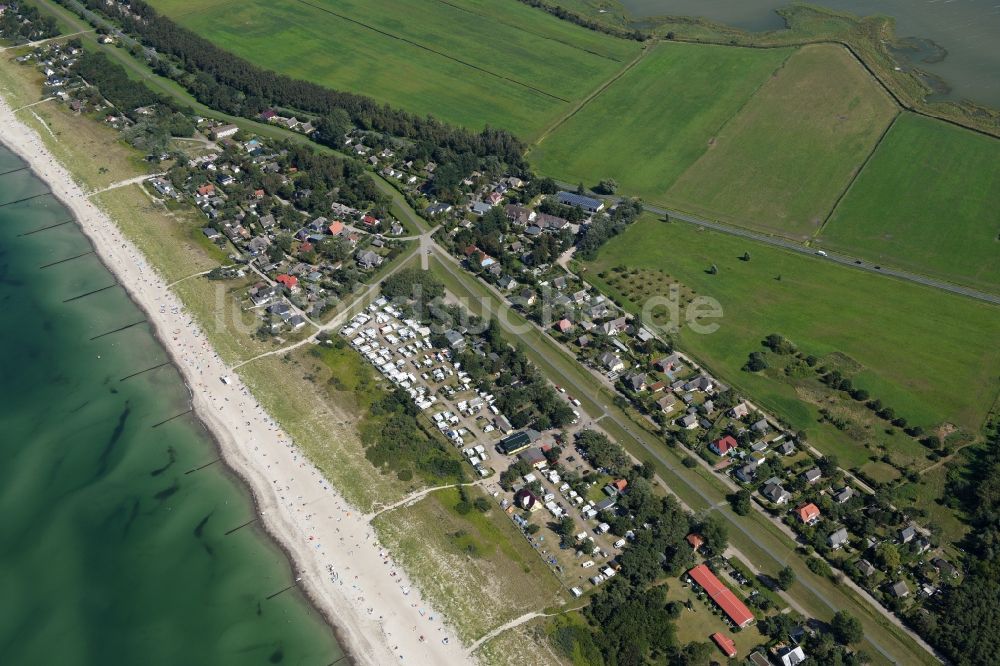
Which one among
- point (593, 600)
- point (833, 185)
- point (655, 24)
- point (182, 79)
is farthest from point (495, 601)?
point (655, 24)

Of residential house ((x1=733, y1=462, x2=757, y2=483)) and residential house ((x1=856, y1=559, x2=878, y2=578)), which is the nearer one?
residential house ((x1=856, y1=559, x2=878, y2=578))

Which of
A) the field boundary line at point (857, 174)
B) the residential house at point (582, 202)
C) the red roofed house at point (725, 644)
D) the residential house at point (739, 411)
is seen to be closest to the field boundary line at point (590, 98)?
the residential house at point (582, 202)

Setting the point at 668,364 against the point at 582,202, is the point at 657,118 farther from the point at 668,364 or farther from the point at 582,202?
the point at 668,364

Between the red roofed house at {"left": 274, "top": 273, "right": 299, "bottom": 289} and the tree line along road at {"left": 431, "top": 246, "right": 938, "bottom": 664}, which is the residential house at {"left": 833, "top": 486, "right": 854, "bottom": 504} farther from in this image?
the red roofed house at {"left": 274, "top": 273, "right": 299, "bottom": 289}

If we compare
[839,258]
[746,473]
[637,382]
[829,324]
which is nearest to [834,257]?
[839,258]

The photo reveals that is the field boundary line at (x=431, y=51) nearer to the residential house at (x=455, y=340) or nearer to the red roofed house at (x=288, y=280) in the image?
the red roofed house at (x=288, y=280)

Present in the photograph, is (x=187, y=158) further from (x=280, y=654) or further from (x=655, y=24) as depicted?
(x=655, y=24)

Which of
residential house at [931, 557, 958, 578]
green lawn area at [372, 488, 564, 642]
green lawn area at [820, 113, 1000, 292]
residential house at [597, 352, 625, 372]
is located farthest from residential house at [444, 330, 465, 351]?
green lawn area at [820, 113, 1000, 292]
